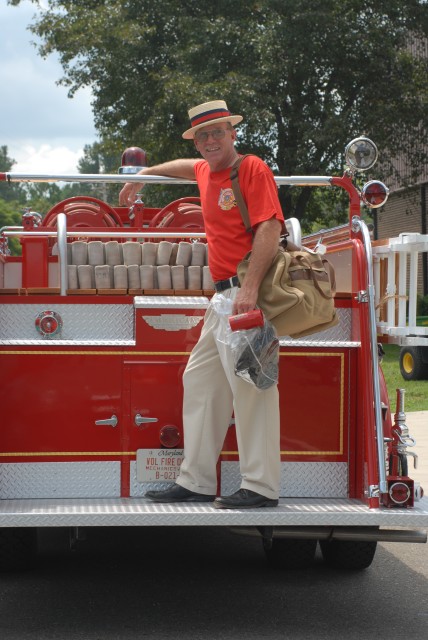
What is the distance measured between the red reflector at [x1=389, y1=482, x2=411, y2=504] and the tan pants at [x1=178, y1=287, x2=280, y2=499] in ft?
1.71

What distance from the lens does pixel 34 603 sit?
16.8ft

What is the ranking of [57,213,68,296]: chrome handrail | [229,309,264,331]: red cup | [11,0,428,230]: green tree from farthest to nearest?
1. [11,0,428,230]: green tree
2. [57,213,68,296]: chrome handrail
3. [229,309,264,331]: red cup

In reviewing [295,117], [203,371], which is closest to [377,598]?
[203,371]

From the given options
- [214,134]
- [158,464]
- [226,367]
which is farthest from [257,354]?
[214,134]

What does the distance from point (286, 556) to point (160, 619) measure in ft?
3.72

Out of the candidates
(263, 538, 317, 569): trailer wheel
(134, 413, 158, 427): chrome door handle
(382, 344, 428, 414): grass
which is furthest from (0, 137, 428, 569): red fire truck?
(382, 344, 428, 414): grass

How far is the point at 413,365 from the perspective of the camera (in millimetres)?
17000

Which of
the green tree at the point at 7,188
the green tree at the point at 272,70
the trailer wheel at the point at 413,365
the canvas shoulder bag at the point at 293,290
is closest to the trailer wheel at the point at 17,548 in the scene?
the canvas shoulder bag at the point at 293,290

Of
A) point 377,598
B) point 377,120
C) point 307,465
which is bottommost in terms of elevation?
point 377,598

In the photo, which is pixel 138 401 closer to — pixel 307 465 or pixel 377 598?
pixel 307 465

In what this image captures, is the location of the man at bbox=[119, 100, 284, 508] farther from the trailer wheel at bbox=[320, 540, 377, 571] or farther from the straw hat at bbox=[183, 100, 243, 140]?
the trailer wheel at bbox=[320, 540, 377, 571]

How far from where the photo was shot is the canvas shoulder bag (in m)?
4.65

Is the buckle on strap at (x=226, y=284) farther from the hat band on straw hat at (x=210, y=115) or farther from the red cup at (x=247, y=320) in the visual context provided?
the hat band on straw hat at (x=210, y=115)

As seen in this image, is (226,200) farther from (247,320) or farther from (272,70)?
(272,70)
